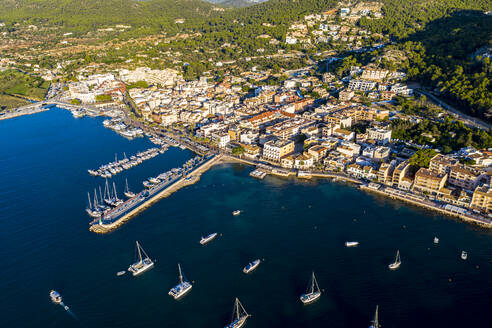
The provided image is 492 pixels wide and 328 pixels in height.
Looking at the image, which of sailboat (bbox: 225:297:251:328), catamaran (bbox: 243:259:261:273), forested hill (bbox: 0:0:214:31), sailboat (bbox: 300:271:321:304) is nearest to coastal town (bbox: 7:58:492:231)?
catamaran (bbox: 243:259:261:273)

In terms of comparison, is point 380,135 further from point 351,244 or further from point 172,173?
point 172,173

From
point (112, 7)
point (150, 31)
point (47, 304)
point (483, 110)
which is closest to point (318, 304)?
point (47, 304)

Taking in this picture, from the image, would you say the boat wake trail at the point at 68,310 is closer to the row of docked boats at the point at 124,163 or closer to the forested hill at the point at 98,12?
the row of docked boats at the point at 124,163

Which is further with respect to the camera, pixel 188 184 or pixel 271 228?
pixel 188 184

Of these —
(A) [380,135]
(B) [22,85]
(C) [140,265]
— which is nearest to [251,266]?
(C) [140,265]

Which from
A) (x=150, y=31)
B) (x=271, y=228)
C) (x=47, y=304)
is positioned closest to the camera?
(x=47, y=304)

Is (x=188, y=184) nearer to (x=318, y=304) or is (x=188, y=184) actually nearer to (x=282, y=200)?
(x=282, y=200)
